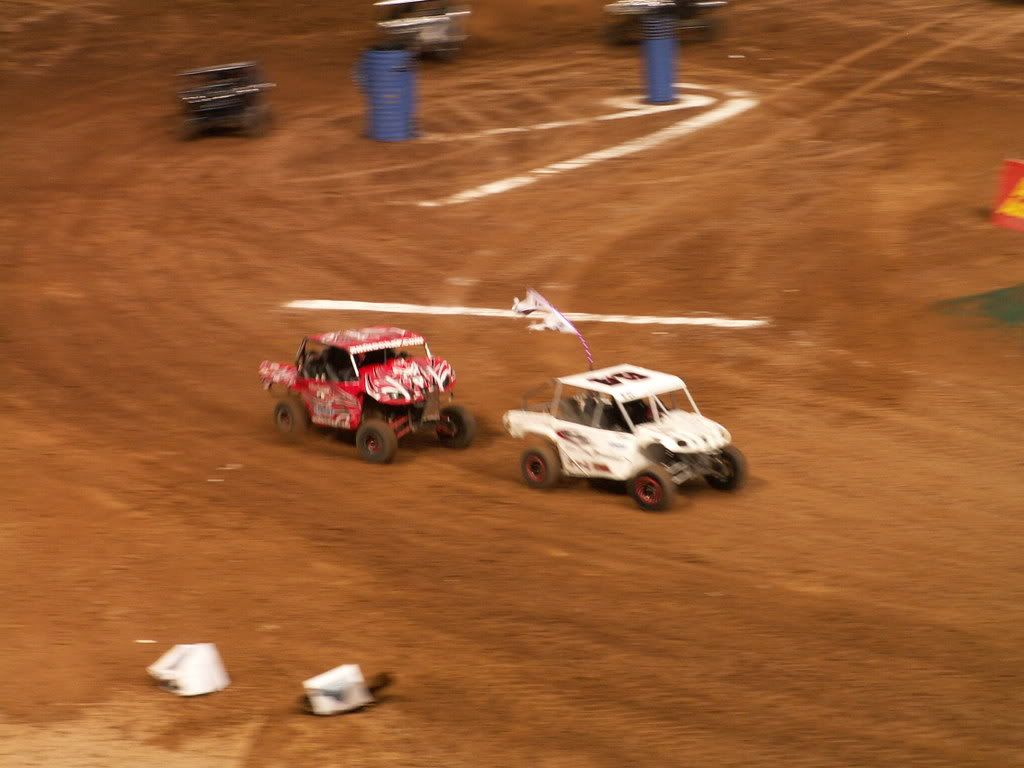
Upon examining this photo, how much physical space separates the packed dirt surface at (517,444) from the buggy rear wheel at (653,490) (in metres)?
0.17

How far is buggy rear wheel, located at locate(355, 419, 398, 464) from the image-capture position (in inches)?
538

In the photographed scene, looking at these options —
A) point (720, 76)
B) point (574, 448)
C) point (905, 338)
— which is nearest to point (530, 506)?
point (574, 448)

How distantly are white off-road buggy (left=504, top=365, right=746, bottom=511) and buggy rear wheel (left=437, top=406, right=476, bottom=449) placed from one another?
0.92m

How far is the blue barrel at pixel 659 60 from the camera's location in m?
27.7

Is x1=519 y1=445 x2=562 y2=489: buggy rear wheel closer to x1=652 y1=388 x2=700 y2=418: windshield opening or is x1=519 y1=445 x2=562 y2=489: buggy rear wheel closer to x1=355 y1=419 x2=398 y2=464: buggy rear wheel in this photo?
x1=652 y1=388 x2=700 y2=418: windshield opening

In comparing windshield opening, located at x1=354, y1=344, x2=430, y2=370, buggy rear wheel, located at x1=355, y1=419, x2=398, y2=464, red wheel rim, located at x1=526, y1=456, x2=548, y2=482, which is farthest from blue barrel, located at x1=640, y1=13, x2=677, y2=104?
red wheel rim, located at x1=526, y1=456, x2=548, y2=482

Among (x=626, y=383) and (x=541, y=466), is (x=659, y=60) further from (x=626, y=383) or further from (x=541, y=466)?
(x=541, y=466)

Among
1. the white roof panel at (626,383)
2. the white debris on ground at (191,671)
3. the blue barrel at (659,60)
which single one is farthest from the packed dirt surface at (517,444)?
the white roof panel at (626,383)

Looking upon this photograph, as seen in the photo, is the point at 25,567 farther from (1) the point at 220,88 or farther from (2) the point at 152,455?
(1) the point at 220,88

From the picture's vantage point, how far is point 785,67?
3061 cm

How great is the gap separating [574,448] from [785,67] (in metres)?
20.3

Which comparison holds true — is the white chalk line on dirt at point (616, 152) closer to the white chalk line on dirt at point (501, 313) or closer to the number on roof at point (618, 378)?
the white chalk line on dirt at point (501, 313)

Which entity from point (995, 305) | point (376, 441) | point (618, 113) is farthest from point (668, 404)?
point (618, 113)

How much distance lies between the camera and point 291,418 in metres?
14.7
